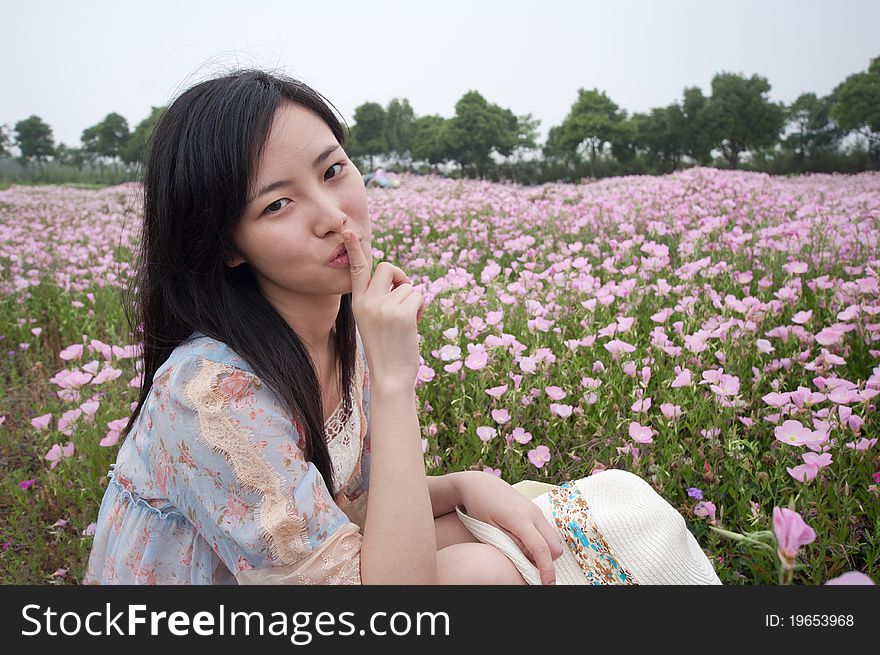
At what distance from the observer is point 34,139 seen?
92.9 ft

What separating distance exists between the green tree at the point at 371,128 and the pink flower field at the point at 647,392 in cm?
2947

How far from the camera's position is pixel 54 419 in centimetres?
301

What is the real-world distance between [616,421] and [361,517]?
104cm

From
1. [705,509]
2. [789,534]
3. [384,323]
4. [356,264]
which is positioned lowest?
[705,509]

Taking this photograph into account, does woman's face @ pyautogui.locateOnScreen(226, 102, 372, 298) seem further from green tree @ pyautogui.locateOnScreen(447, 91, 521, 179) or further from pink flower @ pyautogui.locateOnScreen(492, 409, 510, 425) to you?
green tree @ pyautogui.locateOnScreen(447, 91, 521, 179)

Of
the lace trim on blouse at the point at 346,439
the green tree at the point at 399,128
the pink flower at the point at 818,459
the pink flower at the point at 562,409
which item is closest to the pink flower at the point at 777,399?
the pink flower at the point at 818,459

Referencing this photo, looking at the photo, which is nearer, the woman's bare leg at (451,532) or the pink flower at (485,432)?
the woman's bare leg at (451,532)

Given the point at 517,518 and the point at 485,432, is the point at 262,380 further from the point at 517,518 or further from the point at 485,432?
the point at 485,432

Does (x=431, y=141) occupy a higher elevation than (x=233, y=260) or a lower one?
higher

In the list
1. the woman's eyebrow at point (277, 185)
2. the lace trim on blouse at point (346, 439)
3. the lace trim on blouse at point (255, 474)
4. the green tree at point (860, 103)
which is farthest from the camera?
the green tree at point (860, 103)

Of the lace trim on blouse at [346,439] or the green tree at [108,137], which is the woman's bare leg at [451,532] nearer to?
the lace trim on blouse at [346,439]

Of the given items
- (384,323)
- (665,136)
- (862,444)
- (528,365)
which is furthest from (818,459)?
(665,136)

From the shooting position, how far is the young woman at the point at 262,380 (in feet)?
3.84

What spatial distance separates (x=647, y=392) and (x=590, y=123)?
3091 centimetres
